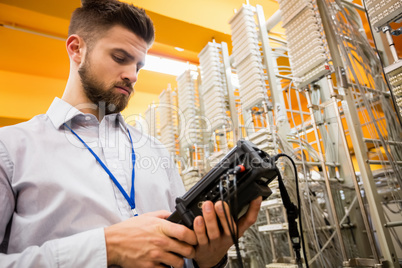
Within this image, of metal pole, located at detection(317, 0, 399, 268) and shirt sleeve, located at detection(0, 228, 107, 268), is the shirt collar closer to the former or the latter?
shirt sleeve, located at detection(0, 228, 107, 268)

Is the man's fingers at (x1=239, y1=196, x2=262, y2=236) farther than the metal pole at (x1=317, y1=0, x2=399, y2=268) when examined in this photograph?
No

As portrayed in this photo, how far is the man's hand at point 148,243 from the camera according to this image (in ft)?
2.27

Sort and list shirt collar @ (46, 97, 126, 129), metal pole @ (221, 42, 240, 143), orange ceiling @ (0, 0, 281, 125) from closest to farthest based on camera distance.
A: shirt collar @ (46, 97, 126, 129)
metal pole @ (221, 42, 240, 143)
orange ceiling @ (0, 0, 281, 125)

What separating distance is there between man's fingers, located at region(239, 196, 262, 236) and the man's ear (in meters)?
0.84

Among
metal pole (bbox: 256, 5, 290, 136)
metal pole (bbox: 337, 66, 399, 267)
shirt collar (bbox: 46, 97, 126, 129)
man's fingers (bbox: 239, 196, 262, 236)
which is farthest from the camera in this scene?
metal pole (bbox: 256, 5, 290, 136)

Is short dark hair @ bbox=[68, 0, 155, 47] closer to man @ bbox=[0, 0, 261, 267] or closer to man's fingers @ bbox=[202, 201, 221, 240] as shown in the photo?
man @ bbox=[0, 0, 261, 267]

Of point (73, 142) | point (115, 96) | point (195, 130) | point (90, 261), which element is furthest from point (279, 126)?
point (90, 261)

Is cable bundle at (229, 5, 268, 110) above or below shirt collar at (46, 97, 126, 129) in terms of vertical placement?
above

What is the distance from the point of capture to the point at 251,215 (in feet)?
2.55

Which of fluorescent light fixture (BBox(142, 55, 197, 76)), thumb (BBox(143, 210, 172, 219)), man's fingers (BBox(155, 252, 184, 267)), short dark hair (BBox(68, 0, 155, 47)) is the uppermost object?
fluorescent light fixture (BBox(142, 55, 197, 76))

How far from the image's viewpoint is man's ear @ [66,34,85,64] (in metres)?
1.14

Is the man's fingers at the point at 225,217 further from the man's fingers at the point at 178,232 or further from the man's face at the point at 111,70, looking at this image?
the man's face at the point at 111,70

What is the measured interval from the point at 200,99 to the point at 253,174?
9.92ft

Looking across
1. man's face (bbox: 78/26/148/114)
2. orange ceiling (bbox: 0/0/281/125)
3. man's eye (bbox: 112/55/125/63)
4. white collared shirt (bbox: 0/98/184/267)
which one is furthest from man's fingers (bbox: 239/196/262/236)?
orange ceiling (bbox: 0/0/281/125)
